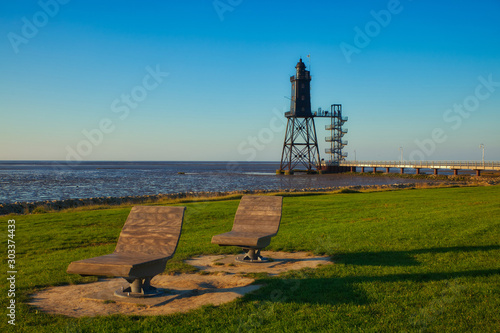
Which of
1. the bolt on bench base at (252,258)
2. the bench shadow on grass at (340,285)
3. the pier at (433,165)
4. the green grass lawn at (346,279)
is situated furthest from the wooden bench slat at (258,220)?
the pier at (433,165)

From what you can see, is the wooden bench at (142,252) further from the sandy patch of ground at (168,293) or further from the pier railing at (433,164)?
the pier railing at (433,164)

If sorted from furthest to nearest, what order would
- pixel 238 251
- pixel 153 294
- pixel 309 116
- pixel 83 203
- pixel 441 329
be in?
1. pixel 309 116
2. pixel 83 203
3. pixel 238 251
4. pixel 153 294
5. pixel 441 329

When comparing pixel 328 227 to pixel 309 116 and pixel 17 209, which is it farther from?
pixel 309 116

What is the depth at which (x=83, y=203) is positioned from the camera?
27.3 meters

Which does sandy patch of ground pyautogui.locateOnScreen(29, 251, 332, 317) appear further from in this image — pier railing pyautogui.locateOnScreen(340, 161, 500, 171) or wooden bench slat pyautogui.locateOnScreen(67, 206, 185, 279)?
pier railing pyautogui.locateOnScreen(340, 161, 500, 171)

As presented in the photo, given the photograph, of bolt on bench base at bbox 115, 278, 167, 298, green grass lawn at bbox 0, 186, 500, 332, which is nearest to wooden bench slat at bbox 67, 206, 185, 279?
bolt on bench base at bbox 115, 278, 167, 298

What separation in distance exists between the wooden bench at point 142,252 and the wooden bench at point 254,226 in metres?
1.28

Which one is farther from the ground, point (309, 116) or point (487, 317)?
point (309, 116)

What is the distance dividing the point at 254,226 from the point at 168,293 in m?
2.67

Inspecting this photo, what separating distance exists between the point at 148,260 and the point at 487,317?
4113 mm

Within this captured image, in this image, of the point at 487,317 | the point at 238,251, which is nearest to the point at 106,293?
the point at 238,251

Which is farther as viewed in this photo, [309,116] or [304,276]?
[309,116]

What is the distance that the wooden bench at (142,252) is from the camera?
17.2 ft

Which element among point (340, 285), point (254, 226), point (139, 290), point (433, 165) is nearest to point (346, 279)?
point (340, 285)
